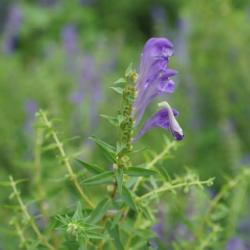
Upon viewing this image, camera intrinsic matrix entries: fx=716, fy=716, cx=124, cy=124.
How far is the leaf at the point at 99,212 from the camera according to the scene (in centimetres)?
136

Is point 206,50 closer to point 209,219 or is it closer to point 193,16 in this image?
point 193,16

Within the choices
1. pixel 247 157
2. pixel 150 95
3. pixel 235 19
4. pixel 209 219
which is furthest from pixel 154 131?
pixel 150 95

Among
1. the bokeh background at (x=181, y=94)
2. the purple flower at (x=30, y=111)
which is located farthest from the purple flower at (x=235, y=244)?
the purple flower at (x=30, y=111)

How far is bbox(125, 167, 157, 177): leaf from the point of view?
4.40 feet

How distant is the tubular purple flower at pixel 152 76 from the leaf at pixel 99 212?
0.59 feet

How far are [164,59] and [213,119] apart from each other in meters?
2.53

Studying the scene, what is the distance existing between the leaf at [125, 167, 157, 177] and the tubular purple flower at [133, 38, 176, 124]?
3.5 inches

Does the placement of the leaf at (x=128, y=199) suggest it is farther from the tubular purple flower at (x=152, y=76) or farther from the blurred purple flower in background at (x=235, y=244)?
the blurred purple flower in background at (x=235, y=244)

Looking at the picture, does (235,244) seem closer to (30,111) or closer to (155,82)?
(155,82)

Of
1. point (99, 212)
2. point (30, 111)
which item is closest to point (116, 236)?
point (99, 212)

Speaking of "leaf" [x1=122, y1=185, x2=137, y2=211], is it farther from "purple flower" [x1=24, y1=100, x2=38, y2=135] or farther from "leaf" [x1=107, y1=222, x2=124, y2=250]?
"purple flower" [x1=24, y1=100, x2=38, y2=135]

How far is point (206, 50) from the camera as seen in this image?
12.3 ft

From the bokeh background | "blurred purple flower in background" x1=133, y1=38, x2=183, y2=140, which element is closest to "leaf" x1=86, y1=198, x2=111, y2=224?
"blurred purple flower in background" x1=133, y1=38, x2=183, y2=140

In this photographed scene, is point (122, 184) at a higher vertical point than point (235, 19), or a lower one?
lower
